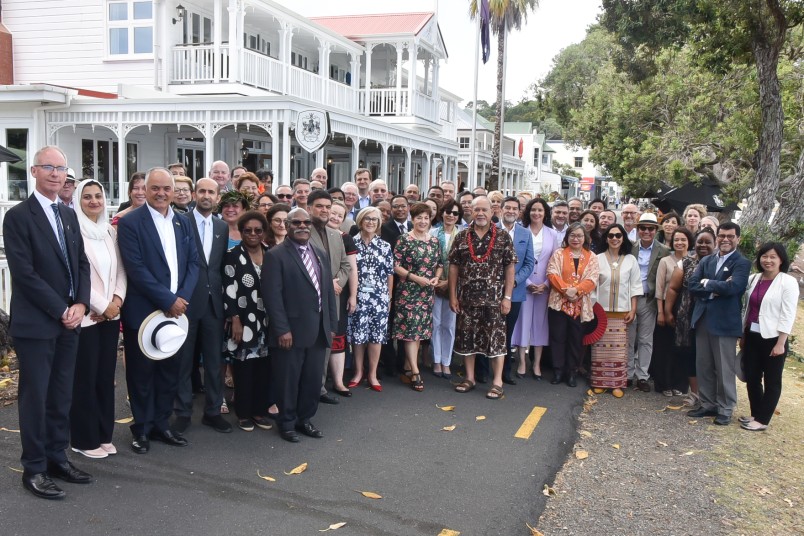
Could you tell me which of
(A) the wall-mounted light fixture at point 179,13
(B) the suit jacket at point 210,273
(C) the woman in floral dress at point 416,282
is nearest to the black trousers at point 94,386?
(B) the suit jacket at point 210,273

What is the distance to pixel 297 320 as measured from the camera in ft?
17.5

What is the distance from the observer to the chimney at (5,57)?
19.4 meters

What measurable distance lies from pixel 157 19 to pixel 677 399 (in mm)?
16144

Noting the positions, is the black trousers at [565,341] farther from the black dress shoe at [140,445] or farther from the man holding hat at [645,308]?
the black dress shoe at [140,445]

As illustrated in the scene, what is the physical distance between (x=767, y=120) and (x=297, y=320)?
10984 millimetres

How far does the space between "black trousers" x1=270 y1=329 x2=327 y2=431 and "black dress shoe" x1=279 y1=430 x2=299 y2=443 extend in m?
0.03

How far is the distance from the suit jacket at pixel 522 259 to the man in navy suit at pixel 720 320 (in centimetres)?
167

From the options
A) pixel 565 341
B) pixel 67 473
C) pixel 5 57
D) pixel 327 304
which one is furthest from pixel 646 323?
pixel 5 57

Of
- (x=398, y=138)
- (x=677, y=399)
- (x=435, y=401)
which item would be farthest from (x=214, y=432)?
(x=398, y=138)

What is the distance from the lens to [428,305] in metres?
7.16

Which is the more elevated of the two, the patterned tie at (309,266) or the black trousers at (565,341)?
the patterned tie at (309,266)

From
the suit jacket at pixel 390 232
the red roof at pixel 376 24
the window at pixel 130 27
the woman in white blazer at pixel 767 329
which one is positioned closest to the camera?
the woman in white blazer at pixel 767 329

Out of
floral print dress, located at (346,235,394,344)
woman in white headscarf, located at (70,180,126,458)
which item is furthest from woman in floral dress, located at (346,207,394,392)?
woman in white headscarf, located at (70,180,126,458)

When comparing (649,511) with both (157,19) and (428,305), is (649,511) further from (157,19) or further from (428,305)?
(157,19)
